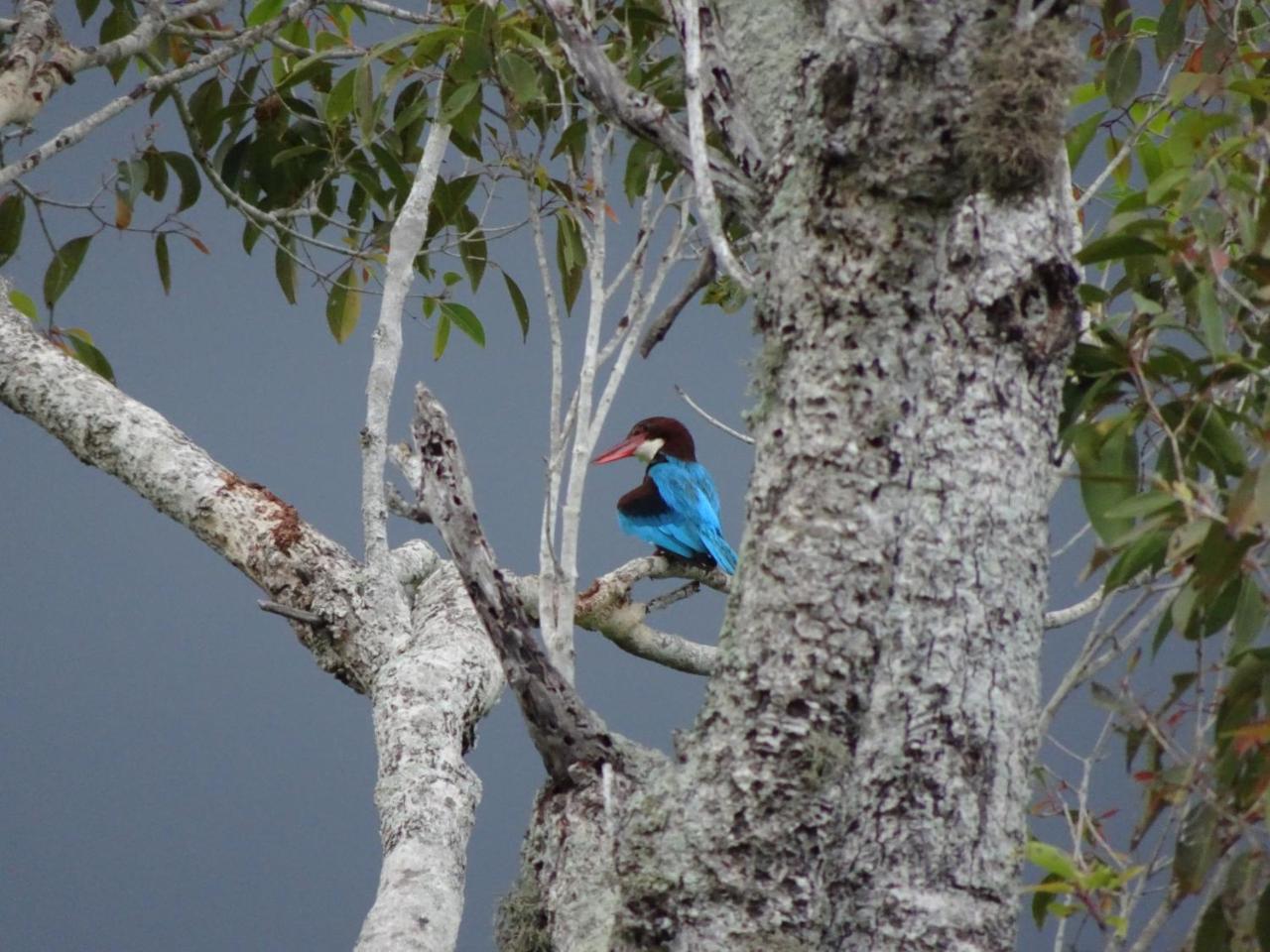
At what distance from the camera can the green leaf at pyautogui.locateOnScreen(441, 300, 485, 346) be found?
2.79 meters

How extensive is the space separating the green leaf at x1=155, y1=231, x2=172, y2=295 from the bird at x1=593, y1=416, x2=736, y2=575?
129 centimetres

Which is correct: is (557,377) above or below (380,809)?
above

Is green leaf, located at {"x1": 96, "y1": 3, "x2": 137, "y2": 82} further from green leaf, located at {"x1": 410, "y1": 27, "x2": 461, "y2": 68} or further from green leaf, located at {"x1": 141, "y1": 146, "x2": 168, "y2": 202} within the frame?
green leaf, located at {"x1": 410, "y1": 27, "x2": 461, "y2": 68}

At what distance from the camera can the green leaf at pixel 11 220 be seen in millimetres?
2842

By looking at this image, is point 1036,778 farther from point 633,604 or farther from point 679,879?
point 633,604

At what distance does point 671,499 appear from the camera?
387 cm

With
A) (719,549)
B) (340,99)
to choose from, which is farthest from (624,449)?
(340,99)

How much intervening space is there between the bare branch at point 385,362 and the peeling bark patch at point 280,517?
0.21m

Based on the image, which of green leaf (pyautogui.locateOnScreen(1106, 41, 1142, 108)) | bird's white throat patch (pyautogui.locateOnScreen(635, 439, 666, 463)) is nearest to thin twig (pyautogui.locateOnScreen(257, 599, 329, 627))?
green leaf (pyautogui.locateOnScreen(1106, 41, 1142, 108))

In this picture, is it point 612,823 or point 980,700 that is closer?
point 980,700

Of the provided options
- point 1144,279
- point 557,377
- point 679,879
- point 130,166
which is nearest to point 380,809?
point 557,377

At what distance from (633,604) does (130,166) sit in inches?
52.9

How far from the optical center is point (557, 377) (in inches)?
66.7

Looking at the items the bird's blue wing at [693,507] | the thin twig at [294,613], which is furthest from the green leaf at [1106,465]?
the bird's blue wing at [693,507]
